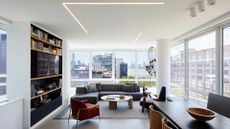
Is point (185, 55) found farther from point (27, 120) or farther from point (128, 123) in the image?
point (27, 120)

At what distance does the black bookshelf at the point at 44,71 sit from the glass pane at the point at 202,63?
14.6 feet

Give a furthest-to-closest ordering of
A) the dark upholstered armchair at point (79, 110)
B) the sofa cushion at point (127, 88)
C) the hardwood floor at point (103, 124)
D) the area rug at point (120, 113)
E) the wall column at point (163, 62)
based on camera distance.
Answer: the sofa cushion at point (127, 88) → the wall column at point (163, 62) → the area rug at point (120, 113) → the dark upholstered armchair at point (79, 110) → the hardwood floor at point (103, 124)

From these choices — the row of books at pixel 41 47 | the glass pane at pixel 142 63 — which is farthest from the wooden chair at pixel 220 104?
the glass pane at pixel 142 63

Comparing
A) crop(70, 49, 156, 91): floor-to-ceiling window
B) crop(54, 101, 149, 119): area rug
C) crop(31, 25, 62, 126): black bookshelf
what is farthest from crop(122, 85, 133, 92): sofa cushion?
crop(31, 25, 62, 126): black bookshelf

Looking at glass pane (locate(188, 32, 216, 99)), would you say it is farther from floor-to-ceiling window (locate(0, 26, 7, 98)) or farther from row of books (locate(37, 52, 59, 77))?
floor-to-ceiling window (locate(0, 26, 7, 98))

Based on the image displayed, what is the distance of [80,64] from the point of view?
9586 mm

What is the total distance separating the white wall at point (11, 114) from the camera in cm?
323

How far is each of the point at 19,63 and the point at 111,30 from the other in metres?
2.49

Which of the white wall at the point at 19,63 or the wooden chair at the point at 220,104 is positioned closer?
the wooden chair at the point at 220,104

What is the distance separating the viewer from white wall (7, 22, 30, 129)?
3.86m

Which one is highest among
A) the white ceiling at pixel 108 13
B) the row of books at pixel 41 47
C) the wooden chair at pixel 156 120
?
the white ceiling at pixel 108 13

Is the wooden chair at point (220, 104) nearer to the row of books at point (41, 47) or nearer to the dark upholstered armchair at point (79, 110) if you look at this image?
the dark upholstered armchair at point (79, 110)

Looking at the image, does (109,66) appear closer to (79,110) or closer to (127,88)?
(127,88)

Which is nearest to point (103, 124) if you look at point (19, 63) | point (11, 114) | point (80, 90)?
point (11, 114)
